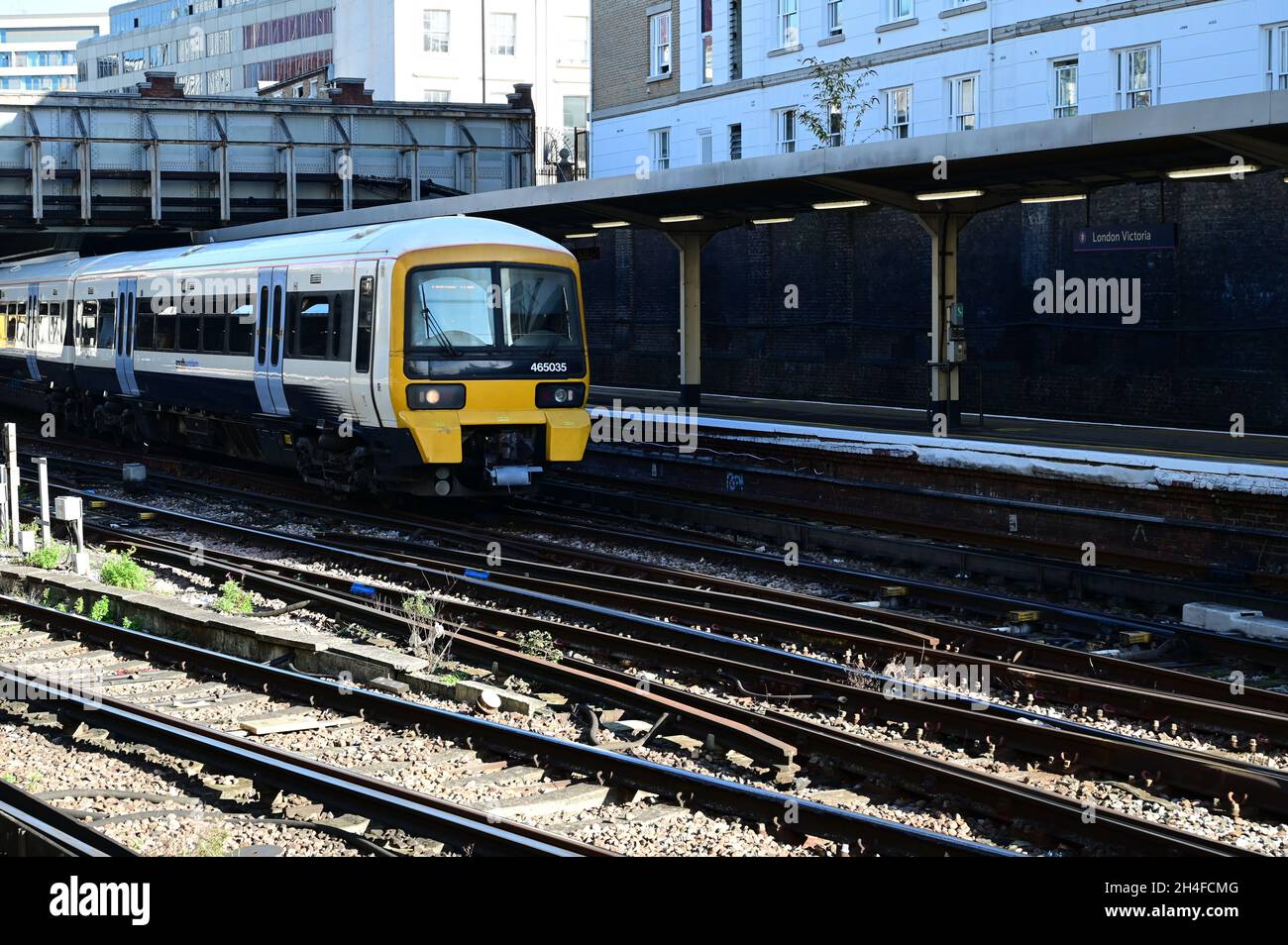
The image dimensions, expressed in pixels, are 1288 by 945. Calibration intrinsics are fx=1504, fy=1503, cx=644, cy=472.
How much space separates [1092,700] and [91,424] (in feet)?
66.7

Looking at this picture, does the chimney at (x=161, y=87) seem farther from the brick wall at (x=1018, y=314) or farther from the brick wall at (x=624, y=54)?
the brick wall at (x=1018, y=314)

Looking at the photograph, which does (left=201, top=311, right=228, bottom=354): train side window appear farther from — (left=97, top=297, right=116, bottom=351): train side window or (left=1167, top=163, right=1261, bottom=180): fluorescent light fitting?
(left=1167, top=163, right=1261, bottom=180): fluorescent light fitting

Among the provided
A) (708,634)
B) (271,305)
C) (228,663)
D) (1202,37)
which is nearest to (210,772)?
(228,663)

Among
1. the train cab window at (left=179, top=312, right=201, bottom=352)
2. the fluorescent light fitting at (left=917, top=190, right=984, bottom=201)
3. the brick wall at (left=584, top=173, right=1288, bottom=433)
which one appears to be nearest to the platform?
the brick wall at (left=584, top=173, right=1288, bottom=433)

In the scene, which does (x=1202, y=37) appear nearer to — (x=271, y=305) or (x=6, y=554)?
(x=271, y=305)

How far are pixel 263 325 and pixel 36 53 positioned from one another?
134639mm

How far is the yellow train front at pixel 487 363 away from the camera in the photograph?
50.0 ft

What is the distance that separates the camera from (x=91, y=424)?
25.3 metres

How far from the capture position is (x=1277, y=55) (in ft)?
77.1

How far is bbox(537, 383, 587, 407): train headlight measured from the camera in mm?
16094

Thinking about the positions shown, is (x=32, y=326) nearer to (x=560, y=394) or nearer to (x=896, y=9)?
(x=560, y=394)

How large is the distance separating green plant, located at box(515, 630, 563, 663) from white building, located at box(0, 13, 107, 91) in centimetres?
A: 13889

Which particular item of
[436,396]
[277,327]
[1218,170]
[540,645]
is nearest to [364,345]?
[436,396]
